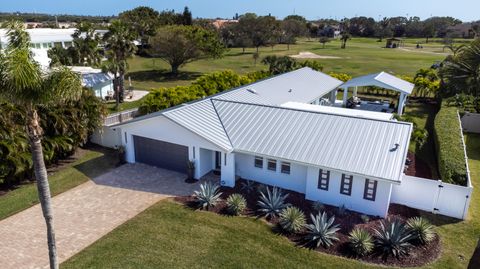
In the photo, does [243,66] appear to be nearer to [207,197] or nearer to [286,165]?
[286,165]

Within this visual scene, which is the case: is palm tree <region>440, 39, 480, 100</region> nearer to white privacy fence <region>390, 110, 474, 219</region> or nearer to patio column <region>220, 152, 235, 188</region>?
white privacy fence <region>390, 110, 474, 219</region>

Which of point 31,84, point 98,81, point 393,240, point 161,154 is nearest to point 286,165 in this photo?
point 393,240

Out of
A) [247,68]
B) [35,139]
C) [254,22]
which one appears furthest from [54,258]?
[254,22]

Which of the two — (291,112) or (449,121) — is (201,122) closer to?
(291,112)

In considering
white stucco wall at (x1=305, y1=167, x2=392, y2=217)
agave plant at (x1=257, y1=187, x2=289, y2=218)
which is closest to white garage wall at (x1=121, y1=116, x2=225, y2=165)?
agave plant at (x1=257, y1=187, x2=289, y2=218)

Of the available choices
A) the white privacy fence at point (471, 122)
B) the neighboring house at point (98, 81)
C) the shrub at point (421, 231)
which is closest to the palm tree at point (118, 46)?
the neighboring house at point (98, 81)

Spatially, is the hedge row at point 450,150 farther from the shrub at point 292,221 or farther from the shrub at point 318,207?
the shrub at point 292,221
